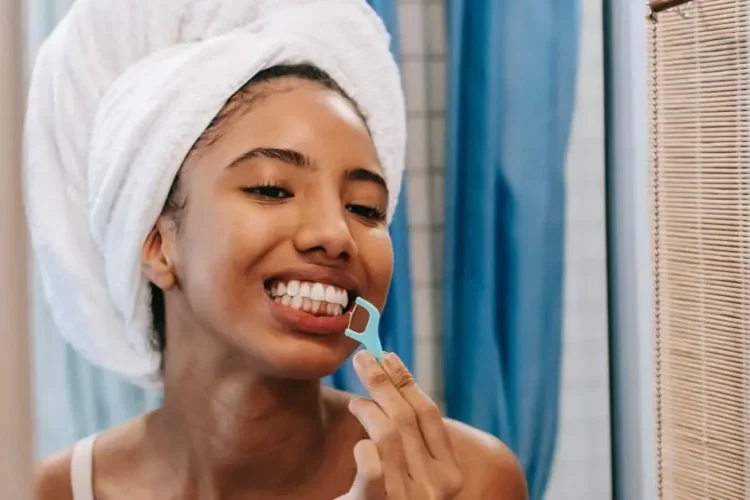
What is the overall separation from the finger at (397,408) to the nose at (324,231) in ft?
0.39

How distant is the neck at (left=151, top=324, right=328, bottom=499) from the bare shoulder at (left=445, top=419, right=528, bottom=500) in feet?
0.58

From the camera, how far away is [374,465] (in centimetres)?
80

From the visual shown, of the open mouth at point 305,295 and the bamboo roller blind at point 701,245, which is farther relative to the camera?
the bamboo roller blind at point 701,245

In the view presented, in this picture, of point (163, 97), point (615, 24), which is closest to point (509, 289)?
point (615, 24)

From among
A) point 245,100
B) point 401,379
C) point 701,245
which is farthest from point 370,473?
point 701,245

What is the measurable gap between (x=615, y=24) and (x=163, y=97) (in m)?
0.61

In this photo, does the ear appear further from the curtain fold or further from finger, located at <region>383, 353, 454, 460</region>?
finger, located at <region>383, 353, 454, 460</region>

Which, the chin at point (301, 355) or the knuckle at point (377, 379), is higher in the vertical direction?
the chin at point (301, 355)

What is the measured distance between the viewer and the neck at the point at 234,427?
3.04ft

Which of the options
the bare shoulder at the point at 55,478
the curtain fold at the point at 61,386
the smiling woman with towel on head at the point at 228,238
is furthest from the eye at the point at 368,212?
the bare shoulder at the point at 55,478

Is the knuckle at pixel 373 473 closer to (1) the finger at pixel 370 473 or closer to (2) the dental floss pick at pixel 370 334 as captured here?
(1) the finger at pixel 370 473

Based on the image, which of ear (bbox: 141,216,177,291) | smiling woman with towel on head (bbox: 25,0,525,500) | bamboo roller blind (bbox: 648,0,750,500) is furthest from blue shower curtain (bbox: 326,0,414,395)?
bamboo roller blind (bbox: 648,0,750,500)

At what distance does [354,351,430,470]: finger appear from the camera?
0.83 m

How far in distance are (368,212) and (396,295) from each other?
119mm
